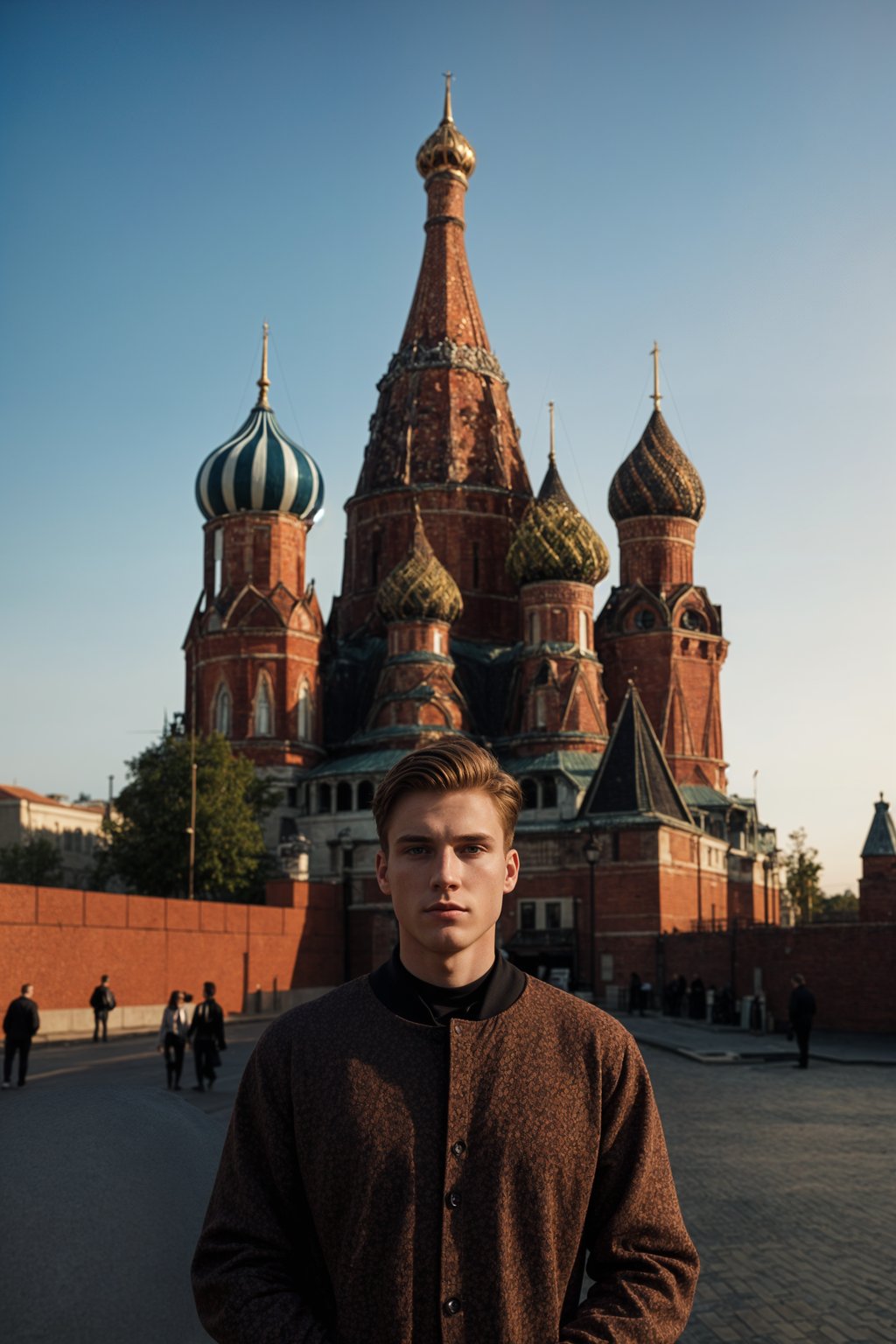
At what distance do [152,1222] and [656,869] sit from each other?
3926 cm

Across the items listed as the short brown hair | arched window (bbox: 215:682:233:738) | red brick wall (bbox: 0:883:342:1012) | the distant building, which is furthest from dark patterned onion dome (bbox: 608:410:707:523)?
the short brown hair

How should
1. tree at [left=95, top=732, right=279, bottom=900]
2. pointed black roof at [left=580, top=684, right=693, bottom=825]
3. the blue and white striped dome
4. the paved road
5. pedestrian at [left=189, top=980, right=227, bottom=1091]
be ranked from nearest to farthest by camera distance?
the paved road, pedestrian at [left=189, top=980, right=227, bottom=1091], pointed black roof at [left=580, top=684, right=693, bottom=825], tree at [left=95, top=732, right=279, bottom=900], the blue and white striped dome

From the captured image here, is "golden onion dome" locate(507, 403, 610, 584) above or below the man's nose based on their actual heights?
above

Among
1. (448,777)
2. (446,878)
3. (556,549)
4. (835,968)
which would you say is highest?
(556,549)

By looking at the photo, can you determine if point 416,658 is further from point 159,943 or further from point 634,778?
point 159,943

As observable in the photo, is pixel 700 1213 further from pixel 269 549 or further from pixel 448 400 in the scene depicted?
pixel 448 400

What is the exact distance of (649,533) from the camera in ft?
190

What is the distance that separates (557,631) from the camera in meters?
53.5

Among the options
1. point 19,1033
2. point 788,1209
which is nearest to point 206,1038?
point 19,1033

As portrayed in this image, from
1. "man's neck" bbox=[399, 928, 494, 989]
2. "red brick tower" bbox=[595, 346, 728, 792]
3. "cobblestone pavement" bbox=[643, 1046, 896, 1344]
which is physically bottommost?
"cobblestone pavement" bbox=[643, 1046, 896, 1344]

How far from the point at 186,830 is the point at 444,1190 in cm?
4335

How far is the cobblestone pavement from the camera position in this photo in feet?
22.8

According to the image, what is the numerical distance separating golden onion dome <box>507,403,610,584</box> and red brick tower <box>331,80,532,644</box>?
4089mm

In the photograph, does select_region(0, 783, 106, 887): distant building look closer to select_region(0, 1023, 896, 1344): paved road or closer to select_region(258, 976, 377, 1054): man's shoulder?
select_region(0, 1023, 896, 1344): paved road
